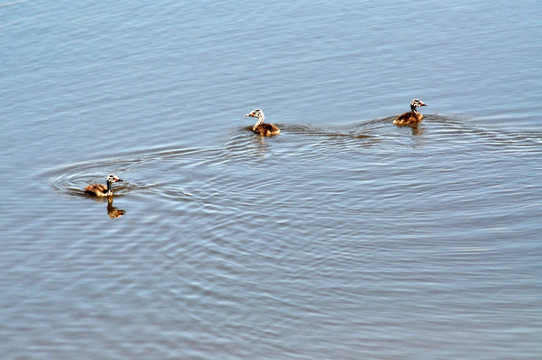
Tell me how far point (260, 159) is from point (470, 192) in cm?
456

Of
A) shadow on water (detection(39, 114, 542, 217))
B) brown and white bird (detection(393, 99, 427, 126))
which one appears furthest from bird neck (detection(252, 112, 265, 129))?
brown and white bird (detection(393, 99, 427, 126))

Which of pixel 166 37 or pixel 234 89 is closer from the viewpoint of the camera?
pixel 234 89

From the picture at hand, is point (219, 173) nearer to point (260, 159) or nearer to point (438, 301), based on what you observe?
point (260, 159)

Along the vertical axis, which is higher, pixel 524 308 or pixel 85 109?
pixel 85 109

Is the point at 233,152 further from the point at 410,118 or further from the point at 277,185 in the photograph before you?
the point at 410,118

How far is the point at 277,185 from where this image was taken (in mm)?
16344

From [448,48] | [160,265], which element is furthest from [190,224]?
[448,48]

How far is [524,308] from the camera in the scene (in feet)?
36.7

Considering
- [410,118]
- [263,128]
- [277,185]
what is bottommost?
[277,185]

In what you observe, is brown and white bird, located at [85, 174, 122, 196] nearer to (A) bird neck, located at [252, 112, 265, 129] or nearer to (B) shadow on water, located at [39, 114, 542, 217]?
(B) shadow on water, located at [39, 114, 542, 217]

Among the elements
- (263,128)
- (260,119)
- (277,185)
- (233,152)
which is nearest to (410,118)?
(263,128)

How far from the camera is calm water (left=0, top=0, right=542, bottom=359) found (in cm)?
1137

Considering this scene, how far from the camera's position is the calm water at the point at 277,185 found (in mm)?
11367

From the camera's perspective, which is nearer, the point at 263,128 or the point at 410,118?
the point at 410,118
